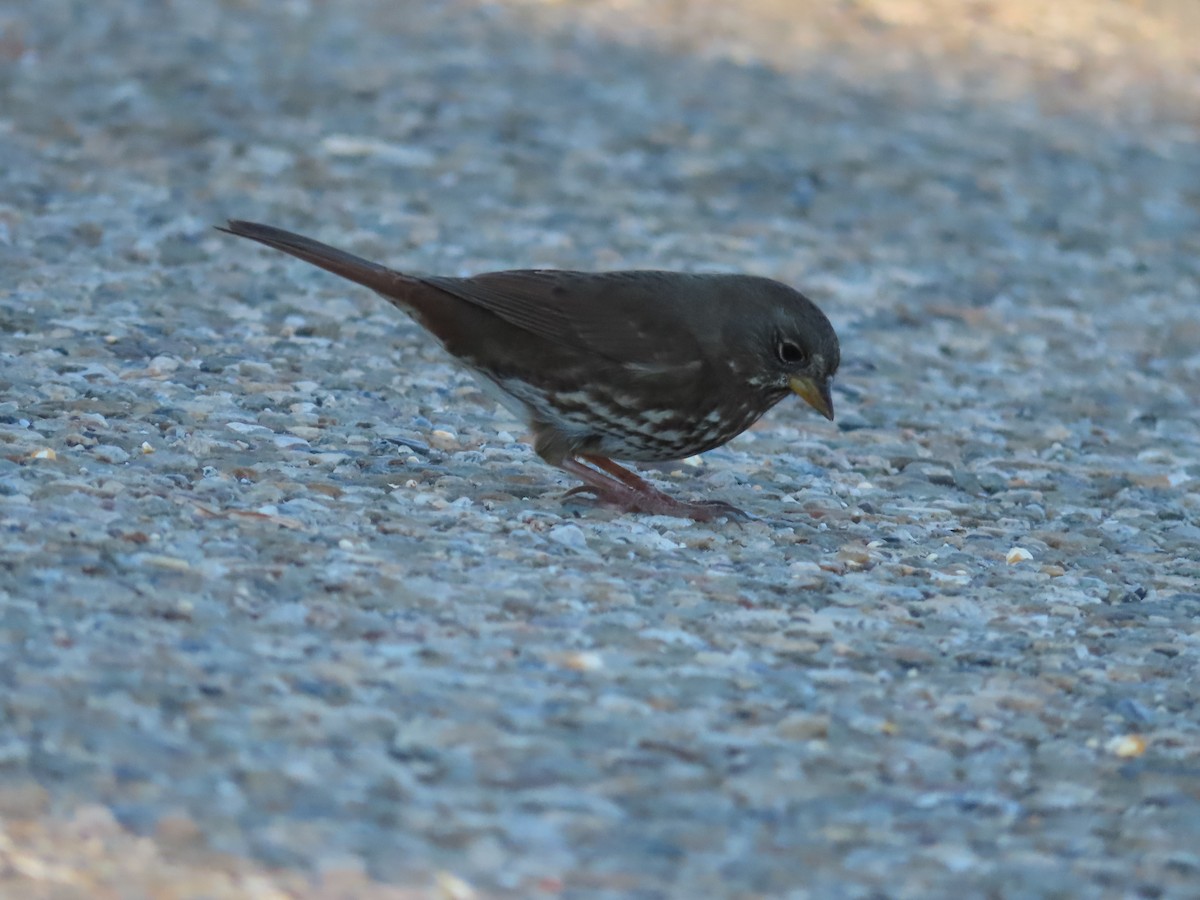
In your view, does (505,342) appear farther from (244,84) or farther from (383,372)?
(244,84)

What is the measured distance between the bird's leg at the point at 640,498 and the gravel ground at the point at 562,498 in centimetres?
8

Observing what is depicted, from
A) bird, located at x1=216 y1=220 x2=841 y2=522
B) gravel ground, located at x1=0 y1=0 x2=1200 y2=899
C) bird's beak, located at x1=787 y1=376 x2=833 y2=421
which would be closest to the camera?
gravel ground, located at x1=0 y1=0 x2=1200 y2=899

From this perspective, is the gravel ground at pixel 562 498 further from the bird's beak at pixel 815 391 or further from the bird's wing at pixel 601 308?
the bird's wing at pixel 601 308

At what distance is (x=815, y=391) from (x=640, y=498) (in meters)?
0.62

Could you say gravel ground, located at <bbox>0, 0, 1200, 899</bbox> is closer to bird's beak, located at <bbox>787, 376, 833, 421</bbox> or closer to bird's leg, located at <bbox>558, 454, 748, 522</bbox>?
bird's leg, located at <bbox>558, 454, 748, 522</bbox>

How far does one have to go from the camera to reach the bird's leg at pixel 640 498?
5.27m

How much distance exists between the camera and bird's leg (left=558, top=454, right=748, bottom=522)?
207 inches

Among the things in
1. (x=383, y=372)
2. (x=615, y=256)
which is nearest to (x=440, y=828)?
(x=383, y=372)

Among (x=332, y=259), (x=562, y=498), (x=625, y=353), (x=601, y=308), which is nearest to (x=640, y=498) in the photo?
(x=562, y=498)

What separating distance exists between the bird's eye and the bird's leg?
0.47 meters

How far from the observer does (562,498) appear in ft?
17.5

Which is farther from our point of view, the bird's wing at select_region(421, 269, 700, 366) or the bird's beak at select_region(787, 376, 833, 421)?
the bird's beak at select_region(787, 376, 833, 421)

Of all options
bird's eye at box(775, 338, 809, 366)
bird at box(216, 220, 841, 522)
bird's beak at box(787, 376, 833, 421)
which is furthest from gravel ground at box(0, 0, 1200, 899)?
bird's eye at box(775, 338, 809, 366)

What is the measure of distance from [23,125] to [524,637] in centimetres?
574
